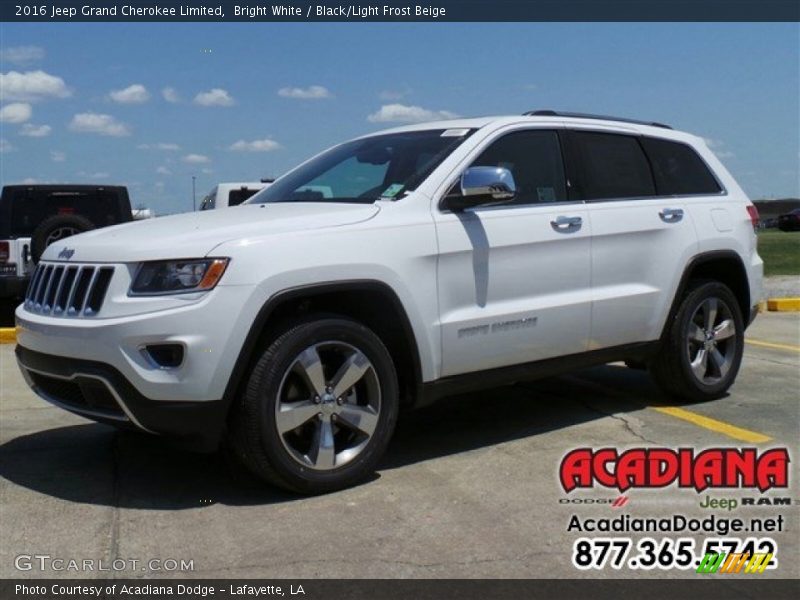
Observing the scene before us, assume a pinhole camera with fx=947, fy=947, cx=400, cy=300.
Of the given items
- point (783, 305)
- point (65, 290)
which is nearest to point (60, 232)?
point (65, 290)

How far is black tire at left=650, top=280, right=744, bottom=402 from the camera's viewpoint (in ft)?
19.7

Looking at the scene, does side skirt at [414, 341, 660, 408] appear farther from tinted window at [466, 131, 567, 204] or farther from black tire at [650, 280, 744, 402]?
tinted window at [466, 131, 567, 204]

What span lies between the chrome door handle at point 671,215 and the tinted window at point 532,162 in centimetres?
79

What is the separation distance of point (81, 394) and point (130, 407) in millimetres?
454

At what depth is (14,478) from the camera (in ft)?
15.8

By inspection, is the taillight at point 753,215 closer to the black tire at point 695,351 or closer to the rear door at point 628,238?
the black tire at point 695,351

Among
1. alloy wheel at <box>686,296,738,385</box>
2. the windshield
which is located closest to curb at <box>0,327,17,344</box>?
the windshield

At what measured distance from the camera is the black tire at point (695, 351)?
6012 millimetres

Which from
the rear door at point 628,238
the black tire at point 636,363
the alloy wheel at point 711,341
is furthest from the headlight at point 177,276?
the alloy wheel at point 711,341

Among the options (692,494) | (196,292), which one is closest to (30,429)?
(196,292)

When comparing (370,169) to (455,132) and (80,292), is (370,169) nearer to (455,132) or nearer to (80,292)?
(455,132)

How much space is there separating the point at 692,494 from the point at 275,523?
1938mm

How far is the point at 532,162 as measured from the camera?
5.40 m
